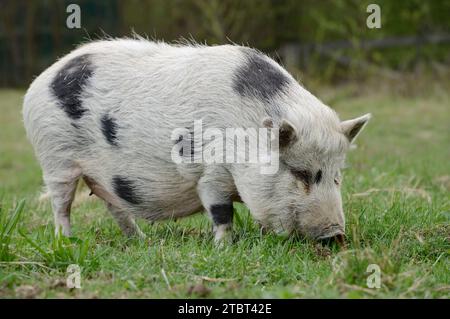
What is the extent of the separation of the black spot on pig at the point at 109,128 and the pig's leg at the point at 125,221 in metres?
0.65

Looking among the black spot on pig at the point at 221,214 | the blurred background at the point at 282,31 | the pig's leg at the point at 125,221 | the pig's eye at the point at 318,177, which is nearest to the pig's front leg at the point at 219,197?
the black spot on pig at the point at 221,214

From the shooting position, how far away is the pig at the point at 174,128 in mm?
4770

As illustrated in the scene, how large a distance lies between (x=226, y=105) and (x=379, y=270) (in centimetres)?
156

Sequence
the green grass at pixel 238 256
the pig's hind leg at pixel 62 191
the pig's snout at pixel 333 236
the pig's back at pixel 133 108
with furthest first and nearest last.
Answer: the pig's hind leg at pixel 62 191, the pig's back at pixel 133 108, the pig's snout at pixel 333 236, the green grass at pixel 238 256

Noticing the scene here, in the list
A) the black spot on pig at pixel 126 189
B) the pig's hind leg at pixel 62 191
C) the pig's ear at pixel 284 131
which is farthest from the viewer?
the pig's hind leg at pixel 62 191

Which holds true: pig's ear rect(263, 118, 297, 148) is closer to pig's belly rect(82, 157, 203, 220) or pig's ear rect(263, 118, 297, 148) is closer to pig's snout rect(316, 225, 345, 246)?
pig's snout rect(316, 225, 345, 246)

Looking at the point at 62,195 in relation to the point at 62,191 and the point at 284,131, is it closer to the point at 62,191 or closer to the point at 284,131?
the point at 62,191

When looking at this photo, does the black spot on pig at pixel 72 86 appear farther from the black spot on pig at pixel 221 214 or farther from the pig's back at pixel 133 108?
the black spot on pig at pixel 221 214

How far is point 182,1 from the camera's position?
61.6 ft

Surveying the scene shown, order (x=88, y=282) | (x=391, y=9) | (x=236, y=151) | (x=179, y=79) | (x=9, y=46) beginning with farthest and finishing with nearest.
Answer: (x=9, y=46) → (x=391, y=9) → (x=179, y=79) → (x=236, y=151) → (x=88, y=282)

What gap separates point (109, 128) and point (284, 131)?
4.29ft
